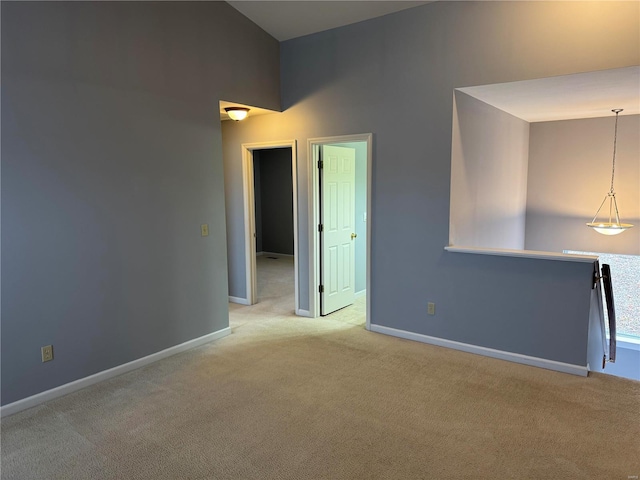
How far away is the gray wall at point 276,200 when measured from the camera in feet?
29.7

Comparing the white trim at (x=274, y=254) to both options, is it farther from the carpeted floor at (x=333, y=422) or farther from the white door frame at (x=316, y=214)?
the carpeted floor at (x=333, y=422)

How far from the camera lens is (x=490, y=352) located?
3.81 m

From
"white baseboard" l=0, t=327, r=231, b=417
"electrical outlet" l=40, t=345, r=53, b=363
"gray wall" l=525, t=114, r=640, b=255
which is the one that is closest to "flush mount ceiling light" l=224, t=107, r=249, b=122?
"white baseboard" l=0, t=327, r=231, b=417

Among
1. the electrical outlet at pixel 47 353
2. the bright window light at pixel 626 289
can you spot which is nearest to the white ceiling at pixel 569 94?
the bright window light at pixel 626 289

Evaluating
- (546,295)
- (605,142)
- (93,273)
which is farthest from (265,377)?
(605,142)

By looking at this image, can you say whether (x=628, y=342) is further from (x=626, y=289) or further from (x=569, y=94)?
(x=569, y=94)

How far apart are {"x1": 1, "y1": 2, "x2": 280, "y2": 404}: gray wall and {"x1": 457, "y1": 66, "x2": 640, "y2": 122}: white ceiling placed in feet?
7.86

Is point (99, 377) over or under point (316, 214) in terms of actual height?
under

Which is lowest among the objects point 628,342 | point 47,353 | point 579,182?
point 628,342

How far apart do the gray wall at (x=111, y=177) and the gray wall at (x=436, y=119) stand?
0.95m

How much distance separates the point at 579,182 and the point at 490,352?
11.0 feet

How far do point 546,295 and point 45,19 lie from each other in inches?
165

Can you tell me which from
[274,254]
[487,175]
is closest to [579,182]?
[487,175]

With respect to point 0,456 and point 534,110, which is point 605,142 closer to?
point 534,110
